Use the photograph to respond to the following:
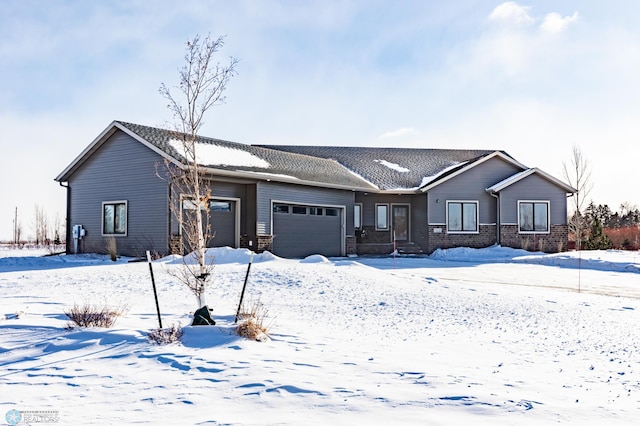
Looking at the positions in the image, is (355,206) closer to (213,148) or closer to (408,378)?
(213,148)

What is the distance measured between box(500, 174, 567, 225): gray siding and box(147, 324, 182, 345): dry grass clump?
20.7 m

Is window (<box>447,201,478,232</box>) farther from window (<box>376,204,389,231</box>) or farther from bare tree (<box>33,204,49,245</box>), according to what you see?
bare tree (<box>33,204,49,245</box>)

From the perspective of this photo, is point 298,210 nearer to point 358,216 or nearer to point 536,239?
point 358,216

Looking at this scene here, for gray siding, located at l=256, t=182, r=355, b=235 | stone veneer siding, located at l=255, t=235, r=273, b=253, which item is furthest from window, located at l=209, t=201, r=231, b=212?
stone veneer siding, located at l=255, t=235, r=273, b=253

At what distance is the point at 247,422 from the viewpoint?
148 inches

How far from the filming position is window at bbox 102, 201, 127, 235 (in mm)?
18328

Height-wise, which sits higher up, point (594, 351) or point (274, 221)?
point (274, 221)

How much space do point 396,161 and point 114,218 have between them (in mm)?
15968

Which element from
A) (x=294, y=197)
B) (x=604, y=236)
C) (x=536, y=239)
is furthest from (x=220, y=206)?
(x=604, y=236)

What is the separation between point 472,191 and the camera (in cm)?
2456

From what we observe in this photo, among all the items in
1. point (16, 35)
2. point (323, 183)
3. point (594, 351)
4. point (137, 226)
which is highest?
point (16, 35)

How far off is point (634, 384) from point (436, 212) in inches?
767

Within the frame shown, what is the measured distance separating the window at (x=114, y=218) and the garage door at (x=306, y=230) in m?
5.25

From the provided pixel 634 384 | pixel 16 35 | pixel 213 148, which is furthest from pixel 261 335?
pixel 213 148
